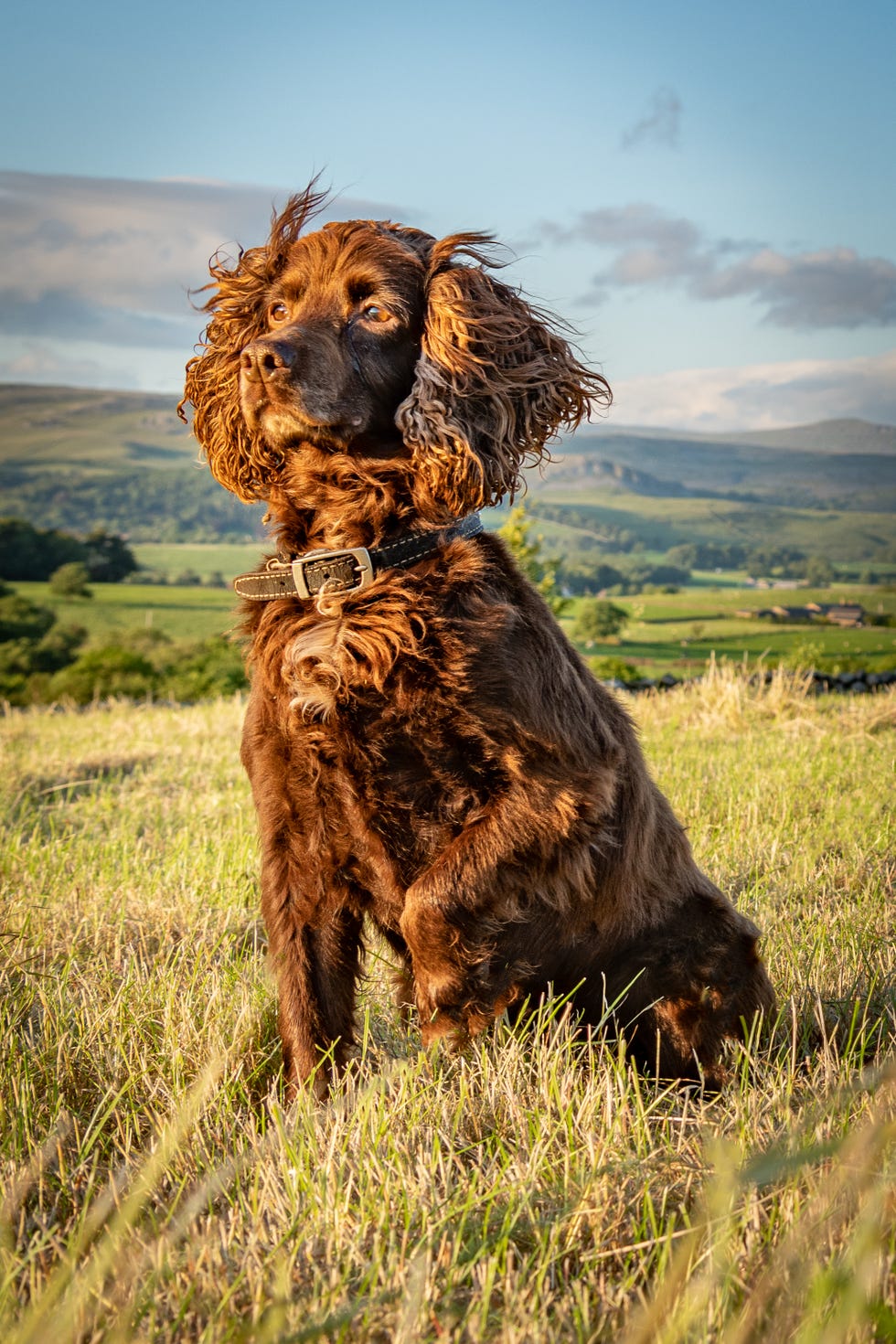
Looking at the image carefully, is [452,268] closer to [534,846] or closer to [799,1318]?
[534,846]

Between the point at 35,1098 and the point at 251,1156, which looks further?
the point at 35,1098

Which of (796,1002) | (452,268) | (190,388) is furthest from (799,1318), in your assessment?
(190,388)

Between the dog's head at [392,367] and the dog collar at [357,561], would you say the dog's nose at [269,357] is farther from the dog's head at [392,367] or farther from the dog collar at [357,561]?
the dog collar at [357,561]

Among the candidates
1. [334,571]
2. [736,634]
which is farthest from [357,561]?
[736,634]

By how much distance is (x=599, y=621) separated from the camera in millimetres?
18156

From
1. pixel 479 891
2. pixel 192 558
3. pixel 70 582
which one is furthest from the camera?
pixel 192 558

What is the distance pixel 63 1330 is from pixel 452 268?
2.72 meters

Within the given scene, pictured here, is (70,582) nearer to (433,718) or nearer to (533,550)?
(533,550)

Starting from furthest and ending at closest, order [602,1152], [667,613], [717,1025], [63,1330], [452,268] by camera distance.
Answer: [667,613] → [452,268] → [717,1025] → [602,1152] → [63,1330]

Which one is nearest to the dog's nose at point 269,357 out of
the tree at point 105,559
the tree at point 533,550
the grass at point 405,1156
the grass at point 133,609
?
the grass at point 405,1156

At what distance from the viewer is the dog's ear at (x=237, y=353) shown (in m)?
3.23

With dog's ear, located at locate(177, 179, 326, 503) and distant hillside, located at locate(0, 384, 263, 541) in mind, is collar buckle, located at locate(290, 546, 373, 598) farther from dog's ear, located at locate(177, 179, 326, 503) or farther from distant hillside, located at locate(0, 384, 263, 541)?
distant hillside, located at locate(0, 384, 263, 541)

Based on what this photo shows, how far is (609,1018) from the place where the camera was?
2848mm

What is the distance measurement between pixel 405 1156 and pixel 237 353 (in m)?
2.37
